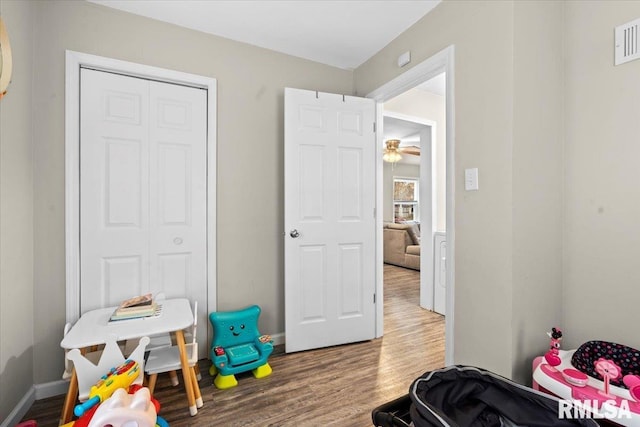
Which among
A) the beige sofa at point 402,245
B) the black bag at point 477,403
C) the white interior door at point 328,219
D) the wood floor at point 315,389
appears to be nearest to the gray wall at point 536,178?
the black bag at point 477,403

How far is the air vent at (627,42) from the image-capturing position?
138 centimetres

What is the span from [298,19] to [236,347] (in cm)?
237

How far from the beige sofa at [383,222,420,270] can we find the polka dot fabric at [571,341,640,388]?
173 inches

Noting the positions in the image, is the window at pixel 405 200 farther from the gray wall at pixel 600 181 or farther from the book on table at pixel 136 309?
the book on table at pixel 136 309

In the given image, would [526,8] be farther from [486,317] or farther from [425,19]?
[486,317]

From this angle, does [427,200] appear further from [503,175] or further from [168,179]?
[168,179]

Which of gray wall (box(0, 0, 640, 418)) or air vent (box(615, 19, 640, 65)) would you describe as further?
gray wall (box(0, 0, 640, 418))

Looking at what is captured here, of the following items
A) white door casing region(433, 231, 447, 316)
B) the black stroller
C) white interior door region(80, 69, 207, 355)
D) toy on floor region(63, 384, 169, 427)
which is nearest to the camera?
the black stroller

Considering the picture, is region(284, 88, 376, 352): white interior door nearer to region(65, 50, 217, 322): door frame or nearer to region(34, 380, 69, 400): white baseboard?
region(65, 50, 217, 322): door frame

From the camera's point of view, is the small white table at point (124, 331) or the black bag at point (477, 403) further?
the small white table at point (124, 331)

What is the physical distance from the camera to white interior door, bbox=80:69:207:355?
6.35 ft

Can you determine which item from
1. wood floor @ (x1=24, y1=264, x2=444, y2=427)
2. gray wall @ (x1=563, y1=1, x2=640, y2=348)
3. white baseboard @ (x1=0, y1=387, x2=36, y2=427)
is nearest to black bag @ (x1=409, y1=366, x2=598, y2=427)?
wood floor @ (x1=24, y1=264, x2=444, y2=427)

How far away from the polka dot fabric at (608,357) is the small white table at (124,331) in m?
1.90

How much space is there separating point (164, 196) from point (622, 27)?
9.02ft
